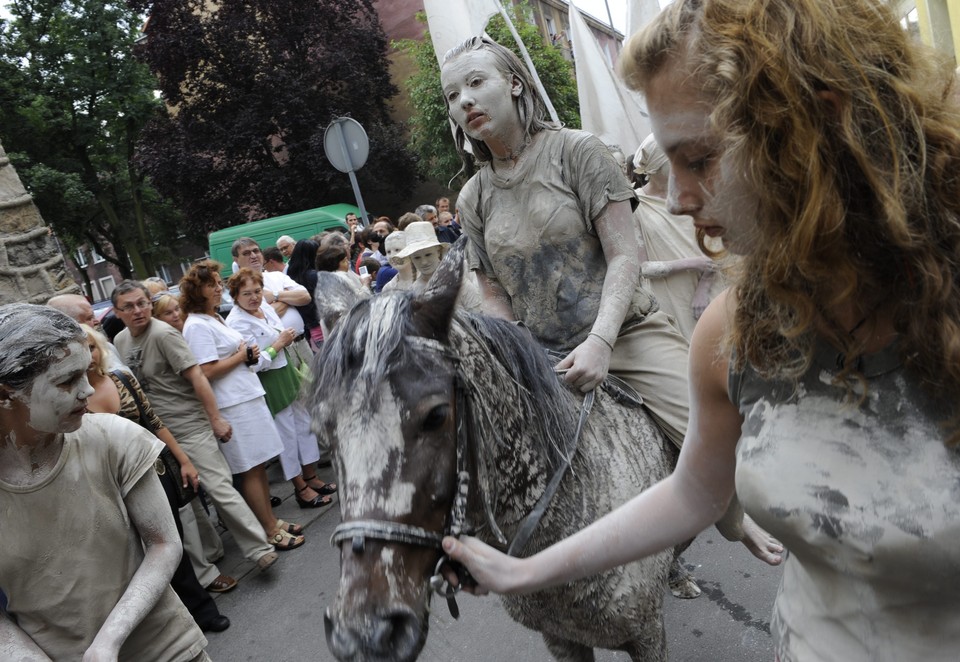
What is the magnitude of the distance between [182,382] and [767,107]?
4669 mm

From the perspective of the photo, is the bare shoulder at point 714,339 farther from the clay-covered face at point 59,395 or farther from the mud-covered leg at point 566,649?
the clay-covered face at point 59,395

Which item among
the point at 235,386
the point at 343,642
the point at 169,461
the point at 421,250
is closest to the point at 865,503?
the point at 343,642

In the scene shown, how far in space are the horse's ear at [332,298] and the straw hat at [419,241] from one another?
3.30 meters

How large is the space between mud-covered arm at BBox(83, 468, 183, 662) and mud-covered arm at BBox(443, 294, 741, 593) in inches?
46.7

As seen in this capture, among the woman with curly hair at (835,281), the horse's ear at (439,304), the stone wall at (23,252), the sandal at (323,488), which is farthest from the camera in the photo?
the sandal at (323,488)

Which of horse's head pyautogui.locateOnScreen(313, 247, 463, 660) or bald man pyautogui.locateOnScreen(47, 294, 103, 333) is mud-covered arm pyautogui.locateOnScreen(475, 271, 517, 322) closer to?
horse's head pyautogui.locateOnScreen(313, 247, 463, 660)

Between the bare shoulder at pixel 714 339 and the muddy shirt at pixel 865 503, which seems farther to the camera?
the bare shoulder at pixel 714 339

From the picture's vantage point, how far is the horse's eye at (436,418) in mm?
1478

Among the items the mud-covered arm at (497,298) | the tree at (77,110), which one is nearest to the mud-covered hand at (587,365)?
the mud-covered arm at (497,298)

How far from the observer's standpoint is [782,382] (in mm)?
1109

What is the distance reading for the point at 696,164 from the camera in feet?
3.67

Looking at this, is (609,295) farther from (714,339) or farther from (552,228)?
(714,339)

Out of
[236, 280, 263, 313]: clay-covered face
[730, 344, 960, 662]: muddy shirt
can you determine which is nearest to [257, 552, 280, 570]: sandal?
[236, 280, 263, 313]: clay-covered face

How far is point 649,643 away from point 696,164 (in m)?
1.67
